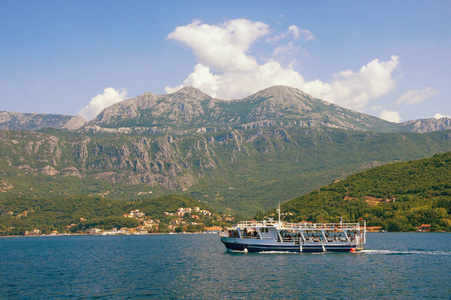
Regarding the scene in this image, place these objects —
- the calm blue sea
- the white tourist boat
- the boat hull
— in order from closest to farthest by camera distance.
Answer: the calm blue sea, the white tourist boat, the boat hull

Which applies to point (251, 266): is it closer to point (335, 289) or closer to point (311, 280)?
point (311, 280)

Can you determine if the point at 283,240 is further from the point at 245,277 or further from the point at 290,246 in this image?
the point at 245,277

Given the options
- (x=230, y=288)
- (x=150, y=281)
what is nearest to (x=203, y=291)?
(x=230, y=288)

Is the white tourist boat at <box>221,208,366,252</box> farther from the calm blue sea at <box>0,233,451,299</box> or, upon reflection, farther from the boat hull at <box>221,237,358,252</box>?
the calm blue sea at <box>0,233,451,299</box>

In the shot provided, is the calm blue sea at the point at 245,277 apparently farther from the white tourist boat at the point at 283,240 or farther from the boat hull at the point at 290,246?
the white tourist boat at the point at 283,240

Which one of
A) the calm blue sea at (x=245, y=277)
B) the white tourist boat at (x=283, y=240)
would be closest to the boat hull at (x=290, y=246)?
the white tourist boat at (x=283, y=240)

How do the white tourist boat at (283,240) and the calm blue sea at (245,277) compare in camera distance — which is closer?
the calm blue sea at (245,277)

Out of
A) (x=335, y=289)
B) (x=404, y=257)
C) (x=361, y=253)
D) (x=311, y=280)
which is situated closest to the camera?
(x=335, y=289)

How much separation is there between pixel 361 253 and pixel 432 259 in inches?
708

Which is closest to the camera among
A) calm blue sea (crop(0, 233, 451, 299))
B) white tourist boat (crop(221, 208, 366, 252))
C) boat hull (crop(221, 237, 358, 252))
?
calm blue sea (crop(0, 233, 451, 299))

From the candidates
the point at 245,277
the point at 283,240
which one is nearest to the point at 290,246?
the point at 283,240

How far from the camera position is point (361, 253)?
399 ft

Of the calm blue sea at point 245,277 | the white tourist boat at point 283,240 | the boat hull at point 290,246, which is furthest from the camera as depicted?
the boat hull at point 290,246

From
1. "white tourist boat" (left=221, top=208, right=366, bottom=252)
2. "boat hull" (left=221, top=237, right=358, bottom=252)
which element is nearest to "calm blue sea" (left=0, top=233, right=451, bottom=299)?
"boat hull" (left=221, top=237, right=358, bottom=252)
